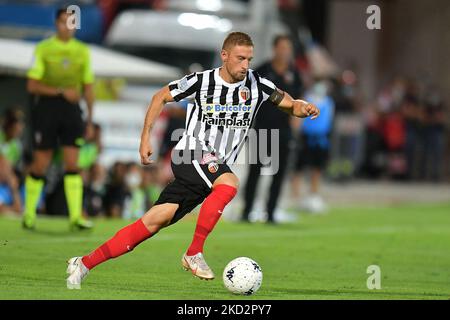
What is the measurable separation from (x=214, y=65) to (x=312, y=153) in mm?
3689

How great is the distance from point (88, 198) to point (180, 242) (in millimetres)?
4647

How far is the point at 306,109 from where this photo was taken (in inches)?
402

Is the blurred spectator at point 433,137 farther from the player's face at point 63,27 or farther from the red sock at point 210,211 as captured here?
the red sock at point 210,211

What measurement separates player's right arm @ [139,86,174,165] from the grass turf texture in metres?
1.03

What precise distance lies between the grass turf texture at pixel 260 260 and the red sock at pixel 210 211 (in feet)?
1.19

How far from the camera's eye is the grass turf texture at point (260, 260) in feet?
32.7

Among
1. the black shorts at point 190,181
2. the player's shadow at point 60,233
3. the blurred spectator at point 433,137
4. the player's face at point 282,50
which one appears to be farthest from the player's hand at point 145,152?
the blurred spectator at point 433,137

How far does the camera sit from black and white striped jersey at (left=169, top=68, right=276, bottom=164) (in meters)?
10.2

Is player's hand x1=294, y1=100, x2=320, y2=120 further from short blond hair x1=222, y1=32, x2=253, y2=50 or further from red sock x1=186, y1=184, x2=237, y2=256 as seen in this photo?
red sock x1=186, y1=184, x2=237, y2=256

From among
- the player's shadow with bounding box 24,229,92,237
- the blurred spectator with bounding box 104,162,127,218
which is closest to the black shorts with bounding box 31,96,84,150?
the player's shadow with bounding box 24,229,92,237

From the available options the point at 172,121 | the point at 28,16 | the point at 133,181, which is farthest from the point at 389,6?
the point at 133,181
